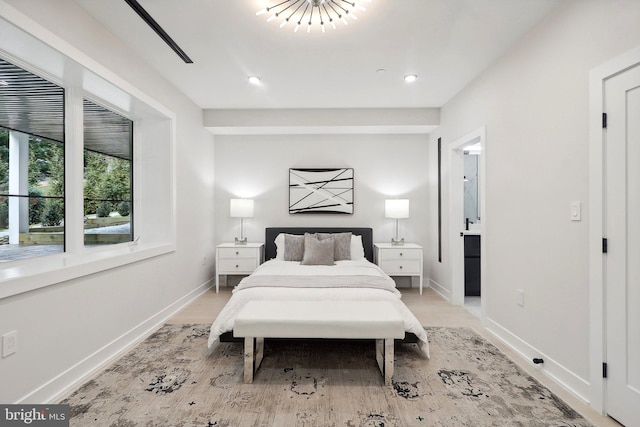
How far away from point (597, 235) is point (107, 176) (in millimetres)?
3881

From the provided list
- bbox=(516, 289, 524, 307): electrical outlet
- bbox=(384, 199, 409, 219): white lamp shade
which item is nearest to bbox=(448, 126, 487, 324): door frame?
bbox=(384, 199, 409, 219): white lamp shade

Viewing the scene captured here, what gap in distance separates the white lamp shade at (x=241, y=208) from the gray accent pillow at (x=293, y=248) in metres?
0.69

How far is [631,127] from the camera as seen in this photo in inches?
68.8

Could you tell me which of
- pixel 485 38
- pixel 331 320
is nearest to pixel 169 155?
pixel 331 320

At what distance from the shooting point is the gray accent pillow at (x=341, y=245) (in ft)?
14.4

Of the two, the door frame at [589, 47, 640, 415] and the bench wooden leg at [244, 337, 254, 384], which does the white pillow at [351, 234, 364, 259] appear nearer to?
the bench wooden leg at [244, 337, 254, 384]

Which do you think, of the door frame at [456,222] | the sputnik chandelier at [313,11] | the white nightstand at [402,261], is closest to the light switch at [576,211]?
the sputnik chandelier at [313,11]

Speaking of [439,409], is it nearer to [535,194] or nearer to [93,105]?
[535,194]

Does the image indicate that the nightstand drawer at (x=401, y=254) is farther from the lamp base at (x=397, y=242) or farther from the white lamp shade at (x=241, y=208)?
the white lamp shade at (x=241, y=208)

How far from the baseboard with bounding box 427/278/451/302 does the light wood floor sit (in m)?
0.06

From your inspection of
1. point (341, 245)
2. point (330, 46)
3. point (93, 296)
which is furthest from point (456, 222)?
point (93, 296)

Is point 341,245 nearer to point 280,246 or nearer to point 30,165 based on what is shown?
point 280,246

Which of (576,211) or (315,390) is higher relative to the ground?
(576,211)

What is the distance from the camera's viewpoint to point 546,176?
2.40 m
